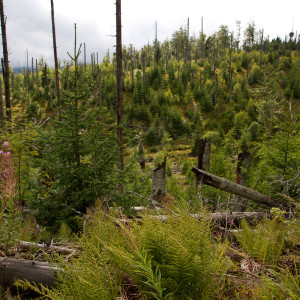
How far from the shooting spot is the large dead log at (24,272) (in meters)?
1.68

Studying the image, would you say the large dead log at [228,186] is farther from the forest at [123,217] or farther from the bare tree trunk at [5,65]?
the bare tree trunk at [5,65]

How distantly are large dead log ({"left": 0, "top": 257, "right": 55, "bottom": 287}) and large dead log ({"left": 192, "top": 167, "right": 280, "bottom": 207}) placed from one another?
2.74 metres

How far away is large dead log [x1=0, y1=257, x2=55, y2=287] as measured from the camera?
66.2 inches

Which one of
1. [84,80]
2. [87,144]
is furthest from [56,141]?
[84,80]

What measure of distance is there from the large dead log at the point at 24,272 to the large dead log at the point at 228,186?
274 centimetres

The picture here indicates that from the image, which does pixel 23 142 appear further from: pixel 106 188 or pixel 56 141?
pixel 106 188

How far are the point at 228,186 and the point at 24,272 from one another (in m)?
3.22

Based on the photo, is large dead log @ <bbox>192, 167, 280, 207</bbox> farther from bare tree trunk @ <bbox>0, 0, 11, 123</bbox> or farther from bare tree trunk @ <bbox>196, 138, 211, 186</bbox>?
bare tree trunk @ <bbox>0, 0, 11, 123</bbox>

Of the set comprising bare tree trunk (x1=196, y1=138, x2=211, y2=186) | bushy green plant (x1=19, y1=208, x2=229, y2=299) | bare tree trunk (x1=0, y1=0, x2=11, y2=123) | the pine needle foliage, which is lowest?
bare tree trunk (x1=196, y1=138, x2=211, y2=186)

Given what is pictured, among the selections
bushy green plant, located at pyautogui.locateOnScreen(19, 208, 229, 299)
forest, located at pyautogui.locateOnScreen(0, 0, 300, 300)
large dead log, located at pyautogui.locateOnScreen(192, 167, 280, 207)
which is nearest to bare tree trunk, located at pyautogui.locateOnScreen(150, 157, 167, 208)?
forest, located at pyautogui.locateOnScreen(0, 0, 300, 300)

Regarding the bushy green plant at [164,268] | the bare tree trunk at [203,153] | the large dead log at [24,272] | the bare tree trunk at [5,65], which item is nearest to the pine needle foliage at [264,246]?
the bushy green plant at [164,268]

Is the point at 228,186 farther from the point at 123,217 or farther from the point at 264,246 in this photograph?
the point at 123,217

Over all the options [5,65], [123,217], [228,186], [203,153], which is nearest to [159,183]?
[228,186]

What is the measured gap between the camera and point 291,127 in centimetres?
457
